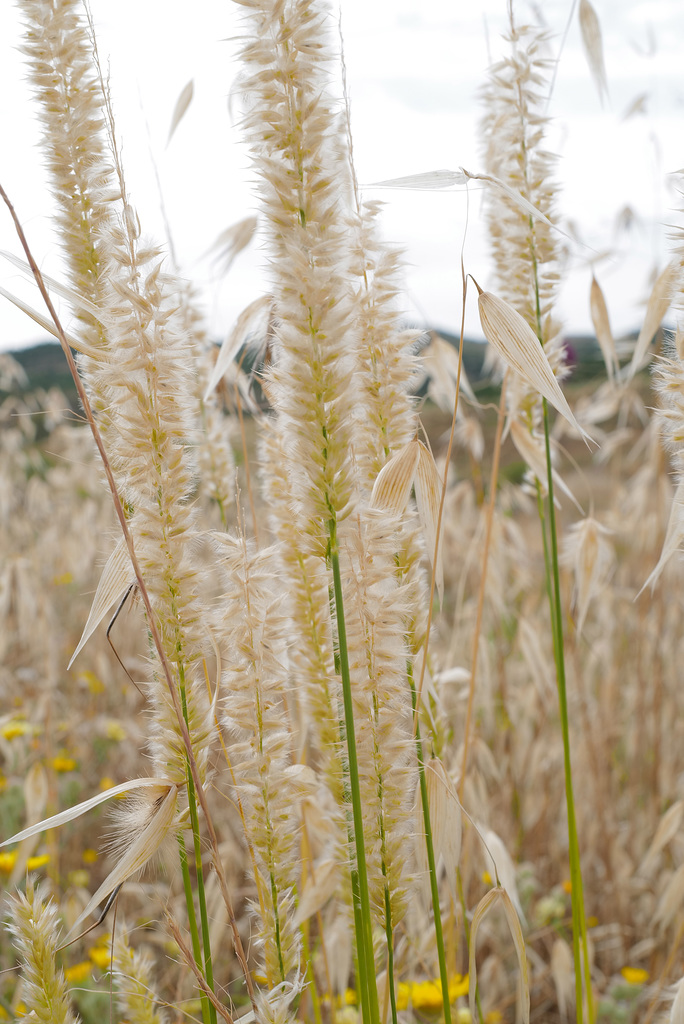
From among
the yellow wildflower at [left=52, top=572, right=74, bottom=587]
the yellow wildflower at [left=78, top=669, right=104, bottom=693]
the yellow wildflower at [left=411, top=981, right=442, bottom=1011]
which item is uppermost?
the yellow wildflower at [left=52, top=572, right=74, bottom=587]

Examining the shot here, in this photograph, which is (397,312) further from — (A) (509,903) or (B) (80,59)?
(A) (509,903)

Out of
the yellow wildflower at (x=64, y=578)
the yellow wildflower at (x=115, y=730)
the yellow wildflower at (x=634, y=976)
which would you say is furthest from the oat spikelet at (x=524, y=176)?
the yellow wildflower at (x=64, y=578)

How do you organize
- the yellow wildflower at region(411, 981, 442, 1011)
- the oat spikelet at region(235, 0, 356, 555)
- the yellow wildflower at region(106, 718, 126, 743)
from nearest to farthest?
the oat spikelet at region(235, 0, 356, 555) < the yellow wildflower at region(411, 981, 442, 1011) < the yellow wildflower at region(106, 718, 126, 743)

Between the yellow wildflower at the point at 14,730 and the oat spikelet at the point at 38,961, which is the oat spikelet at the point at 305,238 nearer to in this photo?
the oat spikelet at the point at 38,961

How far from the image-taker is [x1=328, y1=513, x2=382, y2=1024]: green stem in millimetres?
522

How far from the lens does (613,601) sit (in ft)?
7.70

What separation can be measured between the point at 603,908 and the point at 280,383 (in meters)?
1.88

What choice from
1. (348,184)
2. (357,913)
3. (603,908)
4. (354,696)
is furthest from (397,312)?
(603,908)

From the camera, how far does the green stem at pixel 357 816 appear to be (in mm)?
522

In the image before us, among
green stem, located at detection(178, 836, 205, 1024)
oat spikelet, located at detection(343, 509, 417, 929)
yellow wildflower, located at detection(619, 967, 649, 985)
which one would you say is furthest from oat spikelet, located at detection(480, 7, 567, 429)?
yellow wildflower, located at detection(619, 967, 649, 985)

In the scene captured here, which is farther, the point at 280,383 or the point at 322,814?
the point at 322,814

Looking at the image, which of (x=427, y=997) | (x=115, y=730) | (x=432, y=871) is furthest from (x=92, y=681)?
(x=432, y=871)

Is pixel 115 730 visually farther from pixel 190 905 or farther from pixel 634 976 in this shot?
pixel 190 905

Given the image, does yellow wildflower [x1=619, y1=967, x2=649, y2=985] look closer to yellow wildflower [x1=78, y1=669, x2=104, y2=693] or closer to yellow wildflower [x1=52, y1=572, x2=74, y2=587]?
yellow wildflower [x1=78, y1=669, x2=104, y2=693]
